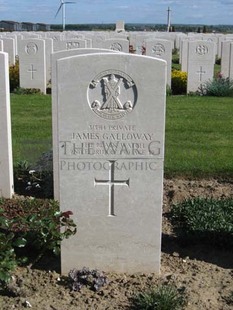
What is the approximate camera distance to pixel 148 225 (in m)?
4.33

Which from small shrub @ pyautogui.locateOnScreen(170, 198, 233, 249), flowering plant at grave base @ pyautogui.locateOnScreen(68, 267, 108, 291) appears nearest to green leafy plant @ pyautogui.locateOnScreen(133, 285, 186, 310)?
flowering plant at grave base @ pyautogui.locateOnScreen(68, 267, 108, 291)

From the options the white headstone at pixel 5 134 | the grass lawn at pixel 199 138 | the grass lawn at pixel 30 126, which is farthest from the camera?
the grass lawn at pixel 30 126

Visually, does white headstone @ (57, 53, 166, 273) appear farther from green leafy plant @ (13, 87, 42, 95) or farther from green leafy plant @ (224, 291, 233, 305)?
green leafy plant @ (13, 87, 42, 95)

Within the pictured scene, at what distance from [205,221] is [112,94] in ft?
5.87

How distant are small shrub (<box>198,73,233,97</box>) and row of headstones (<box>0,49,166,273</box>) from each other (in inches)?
392

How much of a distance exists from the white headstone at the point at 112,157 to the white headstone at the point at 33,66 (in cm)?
1060

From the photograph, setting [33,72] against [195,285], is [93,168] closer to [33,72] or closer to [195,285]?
[195,285]

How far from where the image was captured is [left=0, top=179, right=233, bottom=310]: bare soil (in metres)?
4.00

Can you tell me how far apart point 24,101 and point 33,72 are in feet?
6.90

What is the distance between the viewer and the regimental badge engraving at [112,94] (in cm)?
402

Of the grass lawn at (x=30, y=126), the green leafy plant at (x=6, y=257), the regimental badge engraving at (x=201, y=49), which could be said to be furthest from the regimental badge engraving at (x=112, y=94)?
the regimental badge engraving at (x=201, y=49)

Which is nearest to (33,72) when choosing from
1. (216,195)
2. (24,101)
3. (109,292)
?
(24,101)

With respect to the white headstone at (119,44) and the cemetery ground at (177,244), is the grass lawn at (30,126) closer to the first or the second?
the cemetery ground at (177,244)

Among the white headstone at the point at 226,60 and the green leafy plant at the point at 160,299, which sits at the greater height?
the white headstone at the point at 226,60
